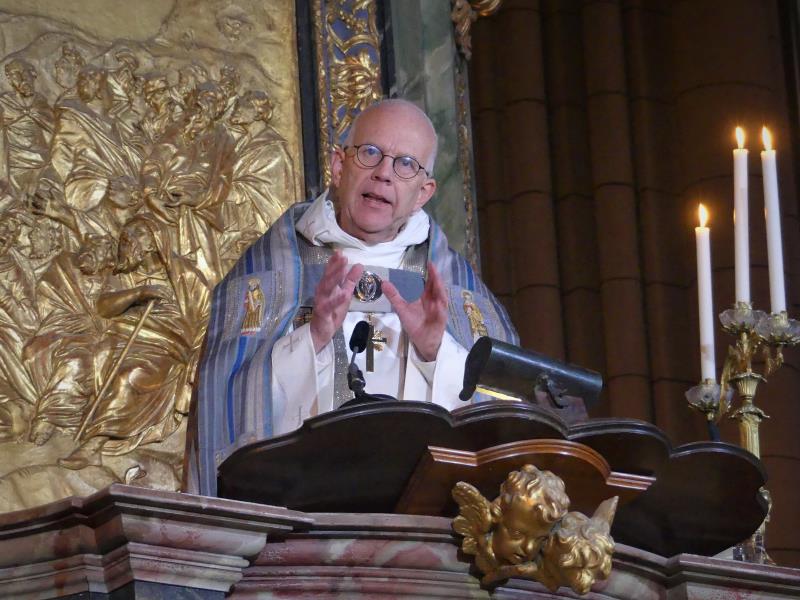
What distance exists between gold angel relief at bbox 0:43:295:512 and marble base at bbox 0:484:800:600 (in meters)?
2.46

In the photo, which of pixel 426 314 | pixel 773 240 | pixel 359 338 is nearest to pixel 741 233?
pixel 773 240

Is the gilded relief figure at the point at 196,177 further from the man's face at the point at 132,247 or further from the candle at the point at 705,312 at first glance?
the candle at the point at 705,312

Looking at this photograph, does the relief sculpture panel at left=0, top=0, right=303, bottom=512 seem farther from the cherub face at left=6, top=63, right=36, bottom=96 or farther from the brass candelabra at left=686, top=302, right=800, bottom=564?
the brass candelabra at left=686, top=302, right=800, bottom=564

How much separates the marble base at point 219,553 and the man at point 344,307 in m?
1.03

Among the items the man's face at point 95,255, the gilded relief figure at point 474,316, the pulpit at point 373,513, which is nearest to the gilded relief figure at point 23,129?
the man's face at point 95,255

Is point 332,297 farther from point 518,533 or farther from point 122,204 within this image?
point 122,204

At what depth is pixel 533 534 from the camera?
93.4 inches

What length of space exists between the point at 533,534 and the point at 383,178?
5.78ft

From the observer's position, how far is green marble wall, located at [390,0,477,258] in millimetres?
5387

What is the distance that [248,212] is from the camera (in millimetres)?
5207

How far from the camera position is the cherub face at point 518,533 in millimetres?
2363

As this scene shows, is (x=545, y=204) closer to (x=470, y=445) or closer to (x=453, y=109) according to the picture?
(x=453, y=109)

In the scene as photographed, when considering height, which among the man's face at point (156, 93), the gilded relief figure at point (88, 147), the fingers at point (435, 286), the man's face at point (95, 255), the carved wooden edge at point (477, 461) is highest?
the man's face at point (156, 93)

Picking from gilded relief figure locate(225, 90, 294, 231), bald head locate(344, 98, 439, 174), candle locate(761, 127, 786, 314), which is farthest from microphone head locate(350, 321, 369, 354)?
gilded relief figure locate(225, 90, 294, 231)
